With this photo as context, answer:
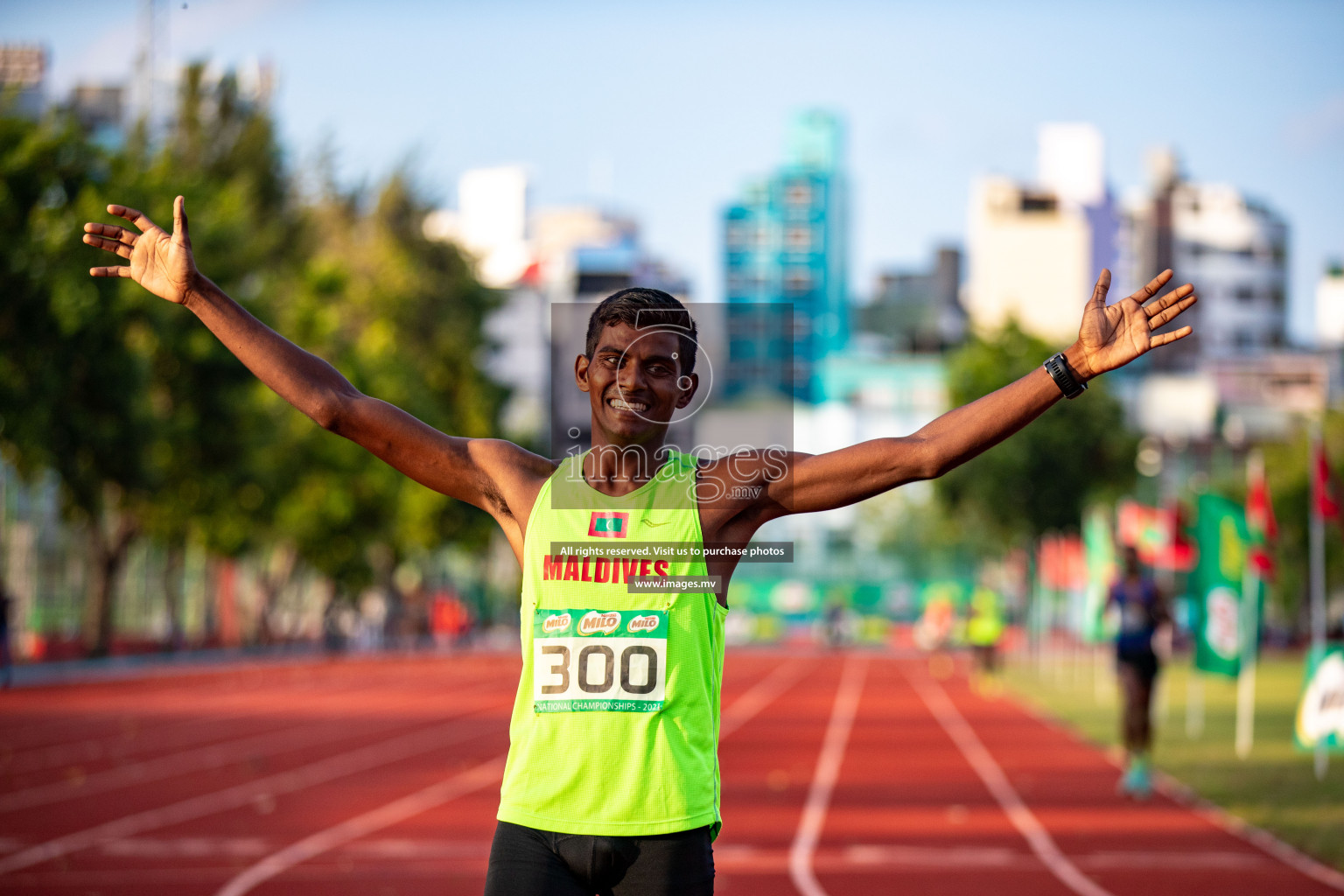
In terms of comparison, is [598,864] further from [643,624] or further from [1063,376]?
[1063,376]

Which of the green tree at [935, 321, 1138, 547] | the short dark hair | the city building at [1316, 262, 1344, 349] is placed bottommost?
the short dark hair

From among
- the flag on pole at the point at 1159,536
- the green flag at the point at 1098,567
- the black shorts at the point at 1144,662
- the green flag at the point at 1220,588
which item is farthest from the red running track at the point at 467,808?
the flag on pole at the point at 1159,536

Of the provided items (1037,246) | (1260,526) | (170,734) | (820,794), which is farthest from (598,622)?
(1037,246)

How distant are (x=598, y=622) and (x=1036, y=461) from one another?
3946cm

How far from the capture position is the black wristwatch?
374cm

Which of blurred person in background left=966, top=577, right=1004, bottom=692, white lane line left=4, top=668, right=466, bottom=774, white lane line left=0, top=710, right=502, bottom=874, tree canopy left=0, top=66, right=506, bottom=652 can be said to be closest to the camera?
white lane line left=0, top=710, right=502, bottom=874

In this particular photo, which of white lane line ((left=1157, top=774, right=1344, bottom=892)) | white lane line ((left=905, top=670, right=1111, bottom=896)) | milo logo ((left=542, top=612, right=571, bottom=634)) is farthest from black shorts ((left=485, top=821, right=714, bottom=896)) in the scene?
white lane line ((left=1157, top=774, right=1344, bottom=892))

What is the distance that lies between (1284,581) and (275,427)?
3826 centimetres

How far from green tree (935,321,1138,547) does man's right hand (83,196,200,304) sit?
125ft

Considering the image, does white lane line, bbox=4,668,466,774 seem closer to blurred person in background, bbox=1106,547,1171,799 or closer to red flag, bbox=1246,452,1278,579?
blurred person in background, bbox=1106,547,1171,799

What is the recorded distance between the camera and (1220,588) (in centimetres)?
1698

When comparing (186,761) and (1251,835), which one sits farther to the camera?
(186,761)

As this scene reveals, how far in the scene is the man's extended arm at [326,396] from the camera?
3820 mm

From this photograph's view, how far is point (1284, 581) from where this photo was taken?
208 ft
